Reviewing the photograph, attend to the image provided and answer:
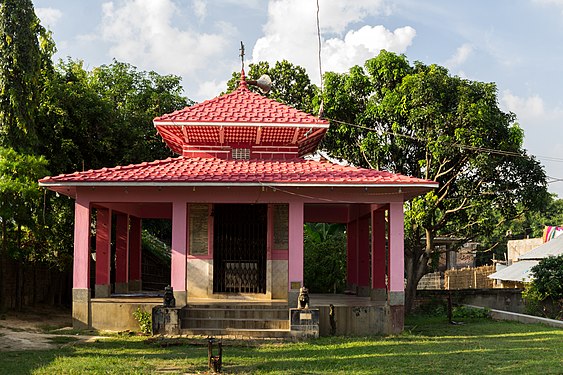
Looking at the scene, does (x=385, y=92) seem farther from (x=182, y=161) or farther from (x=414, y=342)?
(x=414, y=342)

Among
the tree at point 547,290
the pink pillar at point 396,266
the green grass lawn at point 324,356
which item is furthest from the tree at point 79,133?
the tree at point 547,290

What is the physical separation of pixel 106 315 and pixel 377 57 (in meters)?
11.1

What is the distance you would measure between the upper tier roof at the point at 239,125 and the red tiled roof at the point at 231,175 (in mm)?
605

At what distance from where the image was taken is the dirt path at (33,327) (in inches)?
481

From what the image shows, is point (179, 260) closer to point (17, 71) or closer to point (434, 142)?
point (17, 71)

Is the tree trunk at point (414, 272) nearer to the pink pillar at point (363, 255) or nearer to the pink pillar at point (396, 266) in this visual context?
the pink pillar at point (363, 255)

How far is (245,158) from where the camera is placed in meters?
16.4

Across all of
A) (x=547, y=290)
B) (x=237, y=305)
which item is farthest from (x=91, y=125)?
(x=547, y=290)

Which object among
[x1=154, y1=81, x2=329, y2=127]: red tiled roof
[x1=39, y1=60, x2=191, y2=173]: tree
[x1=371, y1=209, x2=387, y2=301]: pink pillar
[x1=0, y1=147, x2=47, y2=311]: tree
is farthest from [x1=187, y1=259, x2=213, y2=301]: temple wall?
[x1=39, y1=60, x2=191, y2=173]: tree

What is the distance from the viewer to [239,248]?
1642 centimetres

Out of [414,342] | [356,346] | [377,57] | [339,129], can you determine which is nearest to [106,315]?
[356,346]

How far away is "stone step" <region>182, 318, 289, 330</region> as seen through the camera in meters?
13.9

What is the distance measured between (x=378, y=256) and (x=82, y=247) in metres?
7.81

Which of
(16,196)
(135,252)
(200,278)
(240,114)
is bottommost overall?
(200,278)
